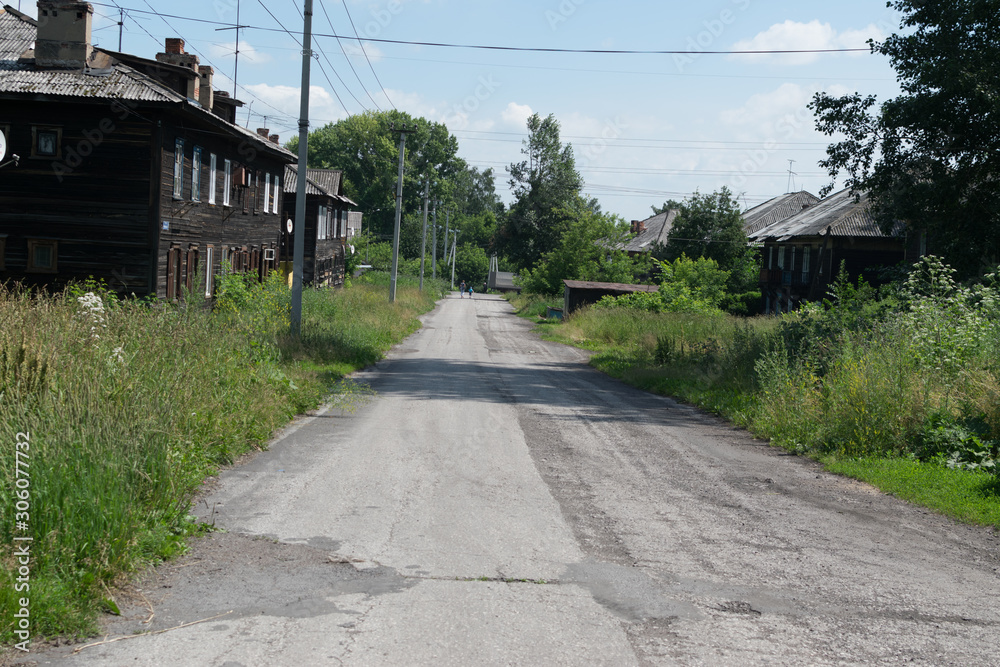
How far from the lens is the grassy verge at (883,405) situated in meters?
8.54

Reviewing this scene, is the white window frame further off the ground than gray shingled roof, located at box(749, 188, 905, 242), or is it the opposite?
gray shingled roof, located at box(749, 188, 905, 242)

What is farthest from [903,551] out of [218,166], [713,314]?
[713,314]

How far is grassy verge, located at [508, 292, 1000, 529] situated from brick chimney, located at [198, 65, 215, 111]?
60.9 feet

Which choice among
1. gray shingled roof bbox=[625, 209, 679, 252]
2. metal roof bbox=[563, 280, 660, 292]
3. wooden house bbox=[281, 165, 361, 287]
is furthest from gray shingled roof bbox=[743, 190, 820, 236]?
wooden house bbox=[281, 165, 361, 287]

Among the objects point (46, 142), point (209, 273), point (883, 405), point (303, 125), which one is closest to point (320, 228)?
point (209, 273)

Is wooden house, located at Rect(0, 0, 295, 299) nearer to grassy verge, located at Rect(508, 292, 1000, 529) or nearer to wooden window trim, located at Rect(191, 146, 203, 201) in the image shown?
wooden window trim, located at Rect(191, 146, 203, 201)

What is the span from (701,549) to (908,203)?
1588cm

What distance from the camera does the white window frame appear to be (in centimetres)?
2742

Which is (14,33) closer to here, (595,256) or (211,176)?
(211,176)

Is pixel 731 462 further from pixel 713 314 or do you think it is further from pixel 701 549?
pixel 713 314

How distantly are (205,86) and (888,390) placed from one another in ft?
77.5

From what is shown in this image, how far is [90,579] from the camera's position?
15.0ft

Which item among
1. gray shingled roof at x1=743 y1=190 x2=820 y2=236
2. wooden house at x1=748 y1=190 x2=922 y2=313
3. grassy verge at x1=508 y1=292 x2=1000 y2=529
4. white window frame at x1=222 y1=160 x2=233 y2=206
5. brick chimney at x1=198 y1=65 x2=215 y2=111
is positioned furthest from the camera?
gray shingled roof at x1=743 y1=190 x2=820 y2=236

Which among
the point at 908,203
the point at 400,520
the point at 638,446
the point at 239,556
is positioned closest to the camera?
the point at 239,556
